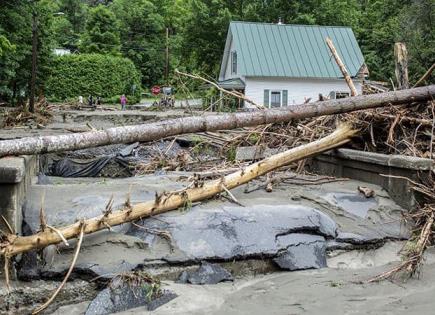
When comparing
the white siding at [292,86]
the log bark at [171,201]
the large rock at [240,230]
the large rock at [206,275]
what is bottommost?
the large rock at [206,275]

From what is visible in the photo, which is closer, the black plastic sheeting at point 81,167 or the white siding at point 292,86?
the black plastic sheeting at point 81,167

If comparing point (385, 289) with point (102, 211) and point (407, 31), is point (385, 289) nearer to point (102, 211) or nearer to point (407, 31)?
point (102, 211)

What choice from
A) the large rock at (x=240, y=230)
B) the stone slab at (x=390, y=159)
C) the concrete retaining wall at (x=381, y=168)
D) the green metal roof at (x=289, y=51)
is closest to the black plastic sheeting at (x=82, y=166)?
the concrete retaining wall at (x=381, y=168)

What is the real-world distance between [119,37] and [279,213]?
51977 mm

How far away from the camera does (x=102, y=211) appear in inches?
229

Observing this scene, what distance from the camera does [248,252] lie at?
5750mm

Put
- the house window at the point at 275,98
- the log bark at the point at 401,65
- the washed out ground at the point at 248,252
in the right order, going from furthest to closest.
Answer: the house window at the point at 275,98 < the log bark at the point at 401,65 < the washed out ground at the point at 248,252

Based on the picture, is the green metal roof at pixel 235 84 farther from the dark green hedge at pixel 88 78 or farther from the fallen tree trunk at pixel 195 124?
the fallen tree trunk at pixel 195 124

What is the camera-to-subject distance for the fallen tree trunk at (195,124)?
6.03 m

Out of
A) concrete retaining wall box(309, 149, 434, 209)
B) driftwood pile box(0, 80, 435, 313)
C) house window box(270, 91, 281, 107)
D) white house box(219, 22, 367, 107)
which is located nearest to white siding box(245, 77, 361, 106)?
white house box(219, 22, 367, 107)

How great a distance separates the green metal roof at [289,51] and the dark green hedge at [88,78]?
1394cm

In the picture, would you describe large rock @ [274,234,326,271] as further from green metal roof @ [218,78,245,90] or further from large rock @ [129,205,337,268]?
green metal roof @ [218,78,245,90]

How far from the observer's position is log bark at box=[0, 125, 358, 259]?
516cm

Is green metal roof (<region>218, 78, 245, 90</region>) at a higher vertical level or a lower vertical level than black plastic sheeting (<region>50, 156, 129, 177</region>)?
higher
